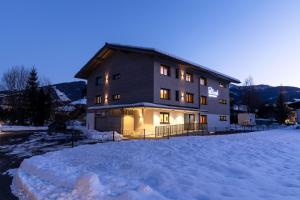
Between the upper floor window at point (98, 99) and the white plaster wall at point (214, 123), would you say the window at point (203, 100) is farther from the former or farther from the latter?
the upper floor window at point (98, 99)

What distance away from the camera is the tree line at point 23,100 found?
54531 millimetres

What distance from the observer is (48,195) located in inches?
322

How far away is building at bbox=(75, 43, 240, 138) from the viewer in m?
30.1

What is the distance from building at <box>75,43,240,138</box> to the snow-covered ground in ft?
49.6

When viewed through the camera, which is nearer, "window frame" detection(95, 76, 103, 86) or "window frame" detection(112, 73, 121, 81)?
"window frame" detection(112, 73, 121, 81)

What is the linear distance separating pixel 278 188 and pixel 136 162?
5385 mm

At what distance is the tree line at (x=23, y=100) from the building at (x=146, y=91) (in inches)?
763

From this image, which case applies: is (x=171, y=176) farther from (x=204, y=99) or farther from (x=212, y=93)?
(x=212, y=93)

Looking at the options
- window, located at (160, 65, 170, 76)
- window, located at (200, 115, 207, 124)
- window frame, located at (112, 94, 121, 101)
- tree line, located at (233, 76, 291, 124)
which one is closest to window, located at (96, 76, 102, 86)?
window frame, located at (112, 94, 121, 101)

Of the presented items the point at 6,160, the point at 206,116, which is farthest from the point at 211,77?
the point at 6,160

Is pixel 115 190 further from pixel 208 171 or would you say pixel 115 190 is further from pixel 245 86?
pixel 245 86

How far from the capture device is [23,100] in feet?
192

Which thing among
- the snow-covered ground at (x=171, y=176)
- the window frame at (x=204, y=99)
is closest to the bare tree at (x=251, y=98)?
the window frame at (x=204, y=99)

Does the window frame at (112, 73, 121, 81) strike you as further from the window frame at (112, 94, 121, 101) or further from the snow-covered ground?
the snow-covered ground
